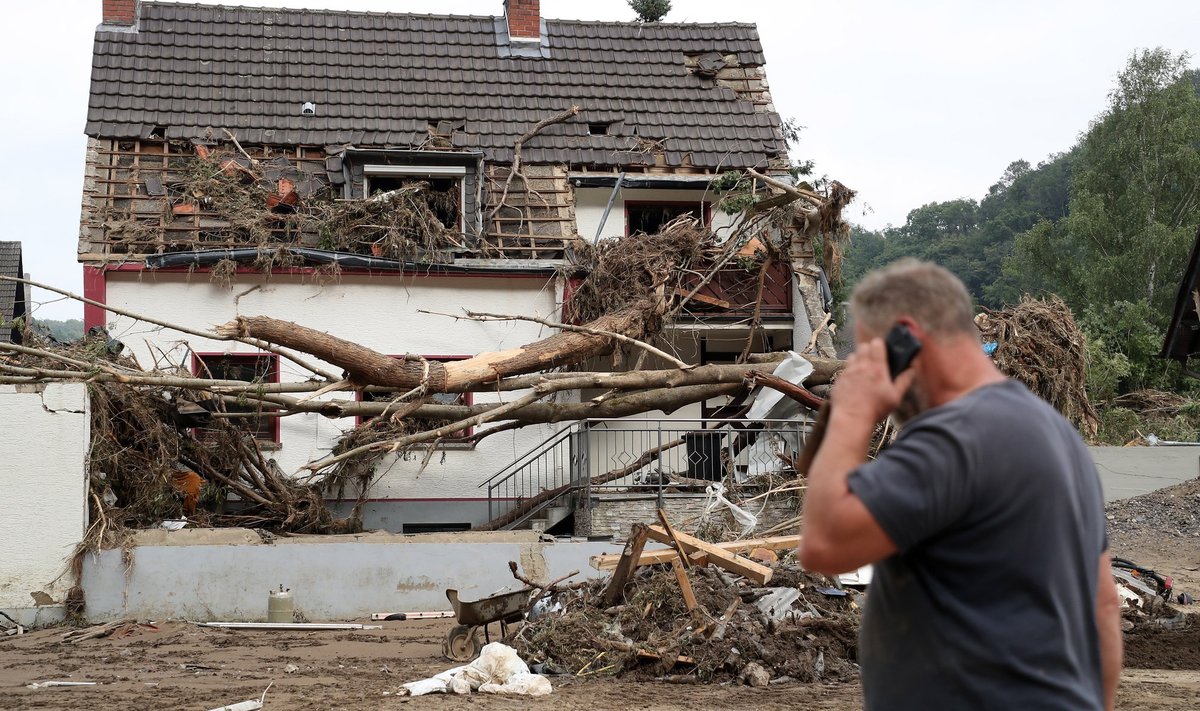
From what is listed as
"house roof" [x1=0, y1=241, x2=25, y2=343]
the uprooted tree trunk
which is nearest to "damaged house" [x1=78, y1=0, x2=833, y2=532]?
the uprooted tree trunk

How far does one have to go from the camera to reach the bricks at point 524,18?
21.3 m

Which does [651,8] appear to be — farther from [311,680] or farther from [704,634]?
[311,680]

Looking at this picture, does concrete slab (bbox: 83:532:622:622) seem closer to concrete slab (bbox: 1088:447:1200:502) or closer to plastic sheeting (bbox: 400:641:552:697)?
plastic sheeting (bbox: 400:641:552:697)

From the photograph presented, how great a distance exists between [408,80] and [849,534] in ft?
62.6

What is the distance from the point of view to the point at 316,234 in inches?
688

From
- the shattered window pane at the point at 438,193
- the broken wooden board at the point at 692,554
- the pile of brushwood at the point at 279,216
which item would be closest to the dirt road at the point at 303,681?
the broken wooden board at the point at 692,554

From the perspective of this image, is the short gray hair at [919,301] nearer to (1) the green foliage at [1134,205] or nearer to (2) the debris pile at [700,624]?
(2) the debris pile at [700,624]

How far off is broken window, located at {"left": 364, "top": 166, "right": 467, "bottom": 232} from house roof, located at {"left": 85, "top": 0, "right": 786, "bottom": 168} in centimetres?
93

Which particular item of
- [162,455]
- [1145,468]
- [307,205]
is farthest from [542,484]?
[1145,468]

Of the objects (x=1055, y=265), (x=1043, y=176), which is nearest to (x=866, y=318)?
(x=1055, y=265)

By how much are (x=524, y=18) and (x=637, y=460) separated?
369 inches

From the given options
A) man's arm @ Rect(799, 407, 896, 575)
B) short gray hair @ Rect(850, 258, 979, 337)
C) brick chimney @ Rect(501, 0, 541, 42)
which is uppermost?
brick chimney @ Rect(501, 0, 541, 42)

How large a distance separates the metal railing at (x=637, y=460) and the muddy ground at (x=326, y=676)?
3.47m

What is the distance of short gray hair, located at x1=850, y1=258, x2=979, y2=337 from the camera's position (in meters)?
2.34
